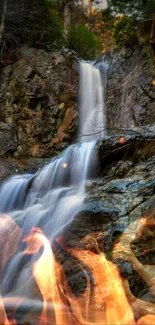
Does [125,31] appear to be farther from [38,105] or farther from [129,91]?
[38,105]

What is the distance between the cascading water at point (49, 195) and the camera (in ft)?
27.2

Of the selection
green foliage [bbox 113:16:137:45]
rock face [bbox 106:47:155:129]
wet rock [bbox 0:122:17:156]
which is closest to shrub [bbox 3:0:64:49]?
green foliage [bbox 113:16:137:45]

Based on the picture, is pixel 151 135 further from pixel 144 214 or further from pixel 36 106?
pixel 36 106

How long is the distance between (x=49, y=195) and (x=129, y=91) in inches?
277

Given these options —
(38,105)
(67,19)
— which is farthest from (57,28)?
(38,105)

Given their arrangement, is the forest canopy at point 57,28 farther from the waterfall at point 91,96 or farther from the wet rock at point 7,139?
the wet rock at point 7,139

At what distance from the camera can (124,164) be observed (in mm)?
9477

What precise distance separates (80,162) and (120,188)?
13.0ft

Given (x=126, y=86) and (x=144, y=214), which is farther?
(x=126, y=86)

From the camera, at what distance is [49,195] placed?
34.3 feet

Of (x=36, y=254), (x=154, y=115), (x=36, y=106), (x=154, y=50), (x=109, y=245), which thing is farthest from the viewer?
(x=36, y=106)

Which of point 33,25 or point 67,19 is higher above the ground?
point 67,19

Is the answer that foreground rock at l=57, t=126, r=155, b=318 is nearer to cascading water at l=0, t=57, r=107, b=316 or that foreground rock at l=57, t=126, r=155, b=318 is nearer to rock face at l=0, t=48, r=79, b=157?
cascading water at l=0, t=57, r=107, b=316

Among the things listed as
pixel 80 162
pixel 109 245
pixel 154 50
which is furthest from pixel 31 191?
pixel 154 50
